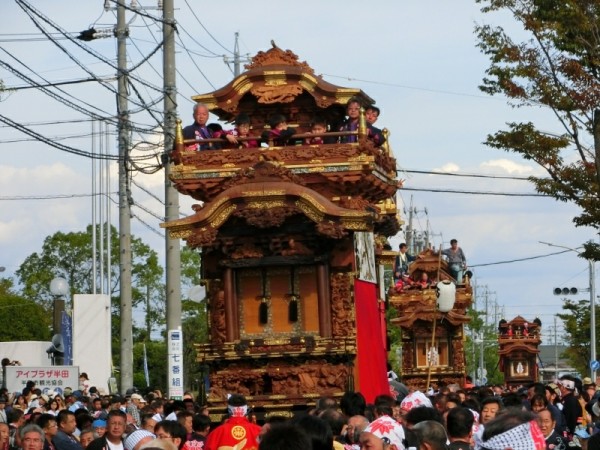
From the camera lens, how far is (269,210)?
2283cm

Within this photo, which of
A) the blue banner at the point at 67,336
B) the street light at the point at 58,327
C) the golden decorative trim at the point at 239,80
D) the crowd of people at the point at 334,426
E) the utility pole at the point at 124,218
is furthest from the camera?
the blue banner at the point at 67,336

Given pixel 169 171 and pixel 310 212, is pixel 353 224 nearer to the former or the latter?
pixel 310 212

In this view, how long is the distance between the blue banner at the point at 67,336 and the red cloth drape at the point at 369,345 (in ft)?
29.3

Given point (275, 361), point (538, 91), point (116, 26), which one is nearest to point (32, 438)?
point (275, 361)

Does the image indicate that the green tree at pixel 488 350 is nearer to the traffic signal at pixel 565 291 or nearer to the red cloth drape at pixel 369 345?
the traffic signal at pixel 565 291

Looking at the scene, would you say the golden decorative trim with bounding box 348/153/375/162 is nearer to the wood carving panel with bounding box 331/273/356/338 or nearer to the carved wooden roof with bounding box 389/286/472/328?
the wood carving panel with bounding box 331/273/356/338

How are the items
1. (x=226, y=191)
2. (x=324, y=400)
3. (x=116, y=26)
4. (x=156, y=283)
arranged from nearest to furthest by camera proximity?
(x=324, y=400) → (x=226, y=191) → (x=116, y=26) → (x=156, y=283)

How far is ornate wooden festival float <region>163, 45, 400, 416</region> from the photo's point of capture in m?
23.0

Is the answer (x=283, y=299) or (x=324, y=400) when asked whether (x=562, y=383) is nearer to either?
(x=283, y=299)

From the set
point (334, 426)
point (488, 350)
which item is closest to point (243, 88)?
point (334, 426)

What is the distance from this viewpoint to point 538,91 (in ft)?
84.2

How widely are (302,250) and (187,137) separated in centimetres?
292

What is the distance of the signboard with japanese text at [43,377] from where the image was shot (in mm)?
26625

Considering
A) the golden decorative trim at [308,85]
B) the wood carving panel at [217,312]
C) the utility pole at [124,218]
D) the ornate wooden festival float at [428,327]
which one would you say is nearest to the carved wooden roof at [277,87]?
the golden decorative trim at [308,85]
